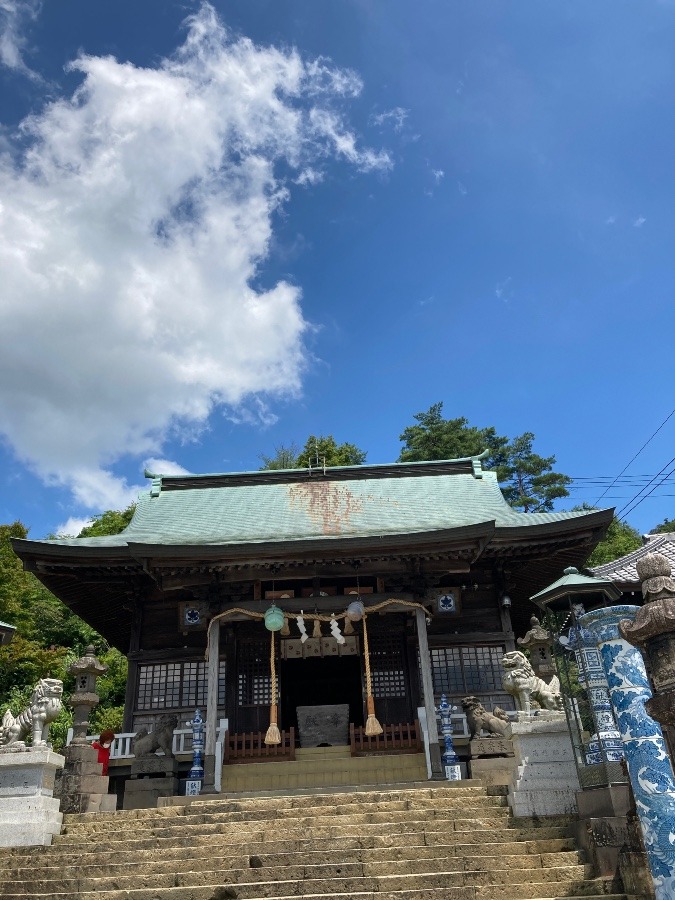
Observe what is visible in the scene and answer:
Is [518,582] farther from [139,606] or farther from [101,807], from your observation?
[101,807]

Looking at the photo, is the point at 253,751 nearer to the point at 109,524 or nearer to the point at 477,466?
the point at 477,466

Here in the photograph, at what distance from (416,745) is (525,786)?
5.20 meters

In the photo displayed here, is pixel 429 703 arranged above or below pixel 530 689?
above

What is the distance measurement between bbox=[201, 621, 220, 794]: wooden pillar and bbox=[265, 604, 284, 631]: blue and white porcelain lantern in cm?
119

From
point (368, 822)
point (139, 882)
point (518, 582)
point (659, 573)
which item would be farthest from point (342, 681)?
point (659, 573)

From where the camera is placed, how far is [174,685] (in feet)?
51.1

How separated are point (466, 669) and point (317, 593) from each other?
382cm

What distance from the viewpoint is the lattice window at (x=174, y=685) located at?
1538cm

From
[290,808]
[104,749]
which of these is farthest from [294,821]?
[104,749]

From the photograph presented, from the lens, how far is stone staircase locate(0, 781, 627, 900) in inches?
289

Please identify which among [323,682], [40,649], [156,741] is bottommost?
[156,741]

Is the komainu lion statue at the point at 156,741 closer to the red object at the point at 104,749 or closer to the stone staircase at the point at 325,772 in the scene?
the red object at the point at 104,749

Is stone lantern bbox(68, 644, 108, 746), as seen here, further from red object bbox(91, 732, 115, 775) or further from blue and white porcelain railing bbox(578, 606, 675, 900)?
blue and white porcelain railing bbox(578, 606, 675, 900)

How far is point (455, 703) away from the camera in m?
15.1
